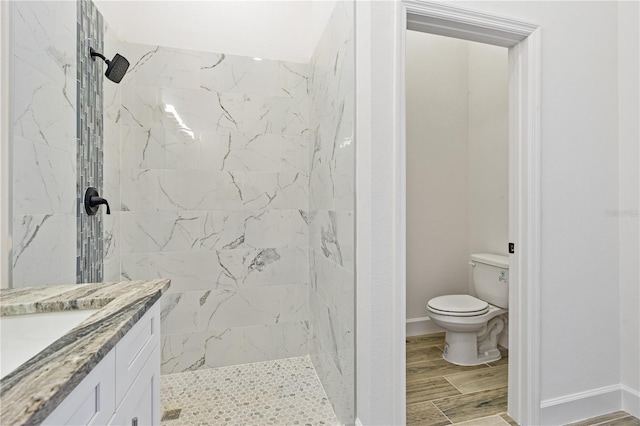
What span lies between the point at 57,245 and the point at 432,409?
2017 mm

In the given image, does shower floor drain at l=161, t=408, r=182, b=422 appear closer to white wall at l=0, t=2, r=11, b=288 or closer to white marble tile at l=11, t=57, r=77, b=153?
white wall at l=0, t=2, r=11, b=288

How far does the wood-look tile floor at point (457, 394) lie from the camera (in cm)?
168

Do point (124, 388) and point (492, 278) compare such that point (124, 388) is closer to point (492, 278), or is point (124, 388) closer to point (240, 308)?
point (240, 308)

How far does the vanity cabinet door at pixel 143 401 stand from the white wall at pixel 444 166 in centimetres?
214

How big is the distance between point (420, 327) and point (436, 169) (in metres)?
1.36

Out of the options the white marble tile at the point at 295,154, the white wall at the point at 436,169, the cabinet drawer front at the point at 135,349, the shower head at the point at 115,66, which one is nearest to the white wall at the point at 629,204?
the white wall at the point at 436,169

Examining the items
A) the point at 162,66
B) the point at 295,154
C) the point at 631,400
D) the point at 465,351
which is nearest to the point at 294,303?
the point at 295,154

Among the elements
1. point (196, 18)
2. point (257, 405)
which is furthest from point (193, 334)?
point (196, 18)

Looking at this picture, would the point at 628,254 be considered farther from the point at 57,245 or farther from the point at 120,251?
the point at 120,251

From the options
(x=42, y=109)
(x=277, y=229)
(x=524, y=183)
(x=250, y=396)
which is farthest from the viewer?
(x=277, y=229)

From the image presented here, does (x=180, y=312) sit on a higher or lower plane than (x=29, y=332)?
lower

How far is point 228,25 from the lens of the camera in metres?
2.28

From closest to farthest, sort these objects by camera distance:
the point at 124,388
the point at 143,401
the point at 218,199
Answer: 1. the point at 124,388
2. the point at 143,401
3. the point at 218,199

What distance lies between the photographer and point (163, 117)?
216 centimetres
